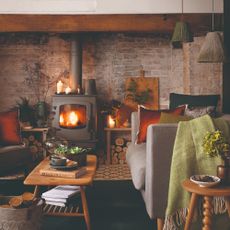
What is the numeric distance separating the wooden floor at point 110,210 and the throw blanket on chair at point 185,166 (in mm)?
595

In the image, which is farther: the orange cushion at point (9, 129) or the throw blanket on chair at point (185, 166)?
the orange cushion at point (9, 129)

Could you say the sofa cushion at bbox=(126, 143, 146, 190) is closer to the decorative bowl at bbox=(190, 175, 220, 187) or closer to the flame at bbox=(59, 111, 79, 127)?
the decorative bowl at bbox=(190, 175, 220, 187)

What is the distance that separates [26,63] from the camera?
23.6ft

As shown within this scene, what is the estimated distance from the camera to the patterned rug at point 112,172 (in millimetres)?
5829

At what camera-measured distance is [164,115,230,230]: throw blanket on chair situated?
3192 mm

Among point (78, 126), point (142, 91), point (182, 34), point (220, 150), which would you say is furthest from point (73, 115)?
point (220, 150)

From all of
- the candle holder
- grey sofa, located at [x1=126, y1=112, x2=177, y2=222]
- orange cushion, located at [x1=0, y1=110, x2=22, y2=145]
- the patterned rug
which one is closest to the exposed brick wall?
the candle holder

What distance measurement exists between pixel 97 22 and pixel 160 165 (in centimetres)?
345

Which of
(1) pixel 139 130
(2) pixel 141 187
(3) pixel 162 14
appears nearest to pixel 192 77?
(3) pixel 162 14

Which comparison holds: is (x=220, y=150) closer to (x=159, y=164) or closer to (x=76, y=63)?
(x=159, y=164)

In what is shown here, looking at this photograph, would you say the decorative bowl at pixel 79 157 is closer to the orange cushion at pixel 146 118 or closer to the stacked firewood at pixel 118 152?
the orange cushion at pixel 146 118

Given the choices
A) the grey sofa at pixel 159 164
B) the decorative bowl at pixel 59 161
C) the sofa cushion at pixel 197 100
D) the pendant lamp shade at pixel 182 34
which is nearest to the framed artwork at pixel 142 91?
the sofa cushion at pixel 197 100

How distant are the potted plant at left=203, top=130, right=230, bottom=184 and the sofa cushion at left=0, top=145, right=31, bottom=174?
2.86 m

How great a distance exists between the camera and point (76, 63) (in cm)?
692
